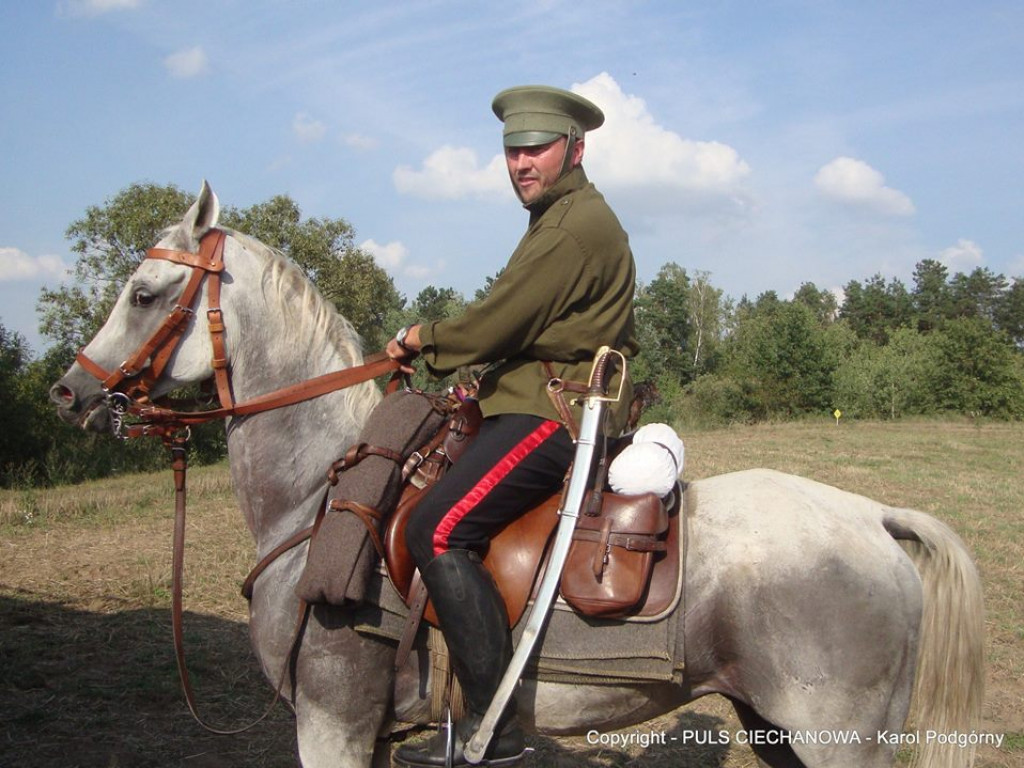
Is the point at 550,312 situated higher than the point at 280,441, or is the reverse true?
the point at 550,312

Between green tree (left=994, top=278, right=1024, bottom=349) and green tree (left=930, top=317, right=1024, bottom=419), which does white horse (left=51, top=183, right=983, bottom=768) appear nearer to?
green tree (left=930, top=317, right=1024, bottom=419)

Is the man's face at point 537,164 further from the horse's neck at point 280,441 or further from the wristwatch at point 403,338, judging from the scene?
the horse's neck at point 280,441

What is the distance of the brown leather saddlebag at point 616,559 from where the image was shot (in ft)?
9.92

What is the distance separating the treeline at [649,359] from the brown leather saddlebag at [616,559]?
932 cm

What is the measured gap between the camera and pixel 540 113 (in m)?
3.30

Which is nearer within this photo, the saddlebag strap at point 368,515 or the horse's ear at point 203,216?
the saddlebag strap at point 368,515

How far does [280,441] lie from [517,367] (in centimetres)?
110

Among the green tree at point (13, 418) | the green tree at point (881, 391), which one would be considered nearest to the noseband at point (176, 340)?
the green tree at point (13, 418)

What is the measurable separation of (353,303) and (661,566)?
31.1 m

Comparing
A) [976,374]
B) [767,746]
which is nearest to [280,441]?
[767,746]

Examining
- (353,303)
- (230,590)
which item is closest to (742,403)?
(353,303)

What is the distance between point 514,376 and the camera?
10.6ft

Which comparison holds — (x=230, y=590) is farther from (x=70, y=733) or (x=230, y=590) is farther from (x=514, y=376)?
(x=514, y=376)

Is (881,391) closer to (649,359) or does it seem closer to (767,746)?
(649,359)
